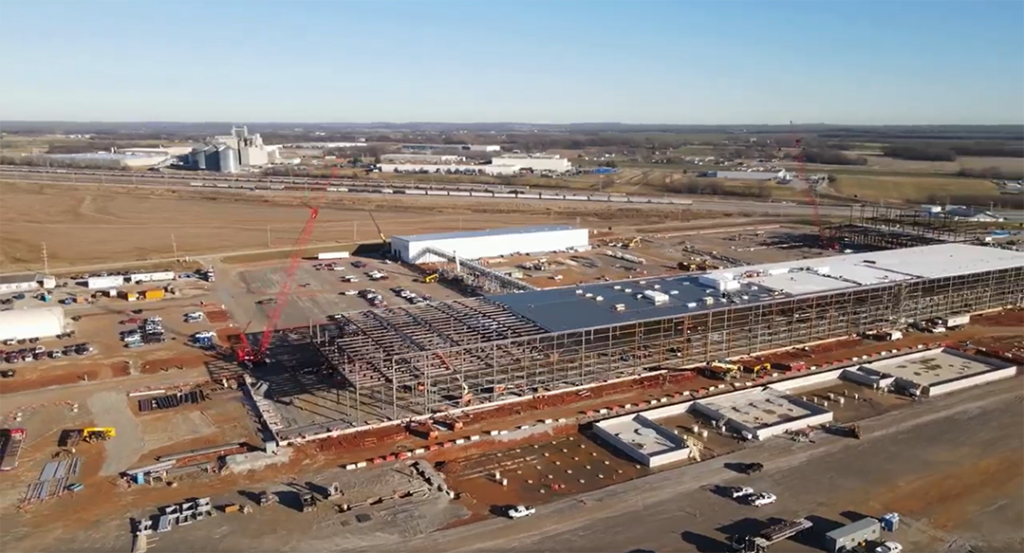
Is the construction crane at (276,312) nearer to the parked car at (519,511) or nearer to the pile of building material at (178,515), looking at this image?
the pile of building material at (178,515)

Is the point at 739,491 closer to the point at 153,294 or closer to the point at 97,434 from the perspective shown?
the point at 97,434

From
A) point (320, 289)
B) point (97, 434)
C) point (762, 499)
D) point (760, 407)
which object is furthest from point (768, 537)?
point (320, 289)

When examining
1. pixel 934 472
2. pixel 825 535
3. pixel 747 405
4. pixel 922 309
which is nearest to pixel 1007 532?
pixel 934 472

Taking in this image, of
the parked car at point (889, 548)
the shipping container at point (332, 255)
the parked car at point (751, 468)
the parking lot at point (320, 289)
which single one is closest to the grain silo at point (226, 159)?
the shipping container at point (332, 255)

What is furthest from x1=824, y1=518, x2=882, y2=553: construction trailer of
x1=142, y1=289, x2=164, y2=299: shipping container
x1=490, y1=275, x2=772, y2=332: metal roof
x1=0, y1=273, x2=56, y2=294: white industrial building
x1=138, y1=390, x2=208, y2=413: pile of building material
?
x1=0, y1=273, x2=56, y2=294: white industrial building

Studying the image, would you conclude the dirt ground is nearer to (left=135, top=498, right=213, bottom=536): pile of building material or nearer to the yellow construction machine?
the yellow construction machine
